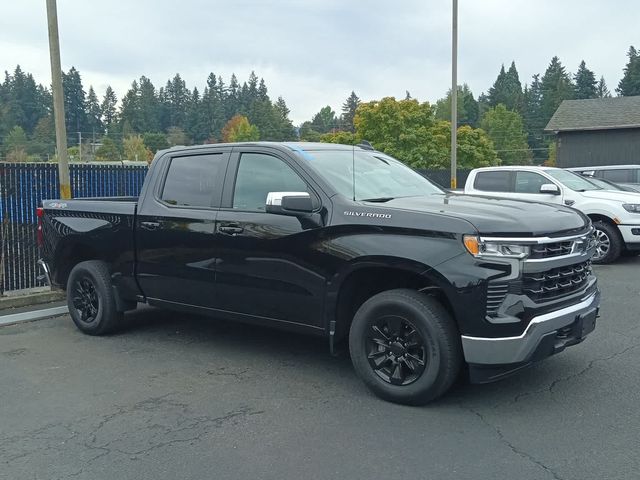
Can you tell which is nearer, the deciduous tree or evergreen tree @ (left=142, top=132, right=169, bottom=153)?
the deciduous tree

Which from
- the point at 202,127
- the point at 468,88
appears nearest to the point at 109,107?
the point at 202,127

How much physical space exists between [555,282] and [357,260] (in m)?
1.39

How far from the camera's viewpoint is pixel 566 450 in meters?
3.69

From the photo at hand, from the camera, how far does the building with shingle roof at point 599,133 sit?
36.3 metres

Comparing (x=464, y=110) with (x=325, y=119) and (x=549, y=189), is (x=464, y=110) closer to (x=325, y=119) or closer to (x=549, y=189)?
(x=325, y=119)

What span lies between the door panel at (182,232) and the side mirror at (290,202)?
0.82 metres

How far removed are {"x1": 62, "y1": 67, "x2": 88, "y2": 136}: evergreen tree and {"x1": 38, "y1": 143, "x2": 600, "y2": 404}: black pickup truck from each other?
10997 centimetres

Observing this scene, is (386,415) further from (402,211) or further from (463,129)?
(463,129)

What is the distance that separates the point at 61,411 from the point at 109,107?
139 metres

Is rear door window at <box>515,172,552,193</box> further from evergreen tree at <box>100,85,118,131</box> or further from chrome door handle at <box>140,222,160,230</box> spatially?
evergreen tree at <box>100,85,118,131</box>

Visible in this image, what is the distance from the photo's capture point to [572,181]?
466 inches

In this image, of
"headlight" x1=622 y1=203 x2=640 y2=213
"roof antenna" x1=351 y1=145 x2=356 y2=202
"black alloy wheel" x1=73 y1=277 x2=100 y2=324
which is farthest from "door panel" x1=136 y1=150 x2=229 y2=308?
"headlight" x1=622 y1=203 x2=640 y2=213

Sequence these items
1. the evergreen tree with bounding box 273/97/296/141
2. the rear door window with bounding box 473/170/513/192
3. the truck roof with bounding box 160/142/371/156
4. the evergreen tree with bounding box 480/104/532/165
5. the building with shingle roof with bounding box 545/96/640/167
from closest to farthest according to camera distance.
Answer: the truck roof with bounding box 160/142/371/156 < the rear door window with bounding box 473/170/513/192 < the building with shingle roof with bounding box 545/96/640/167 < the evergreen tree with bounding box 480/104/532/165 < the evergreen tree with bounding box 273/97/296/141

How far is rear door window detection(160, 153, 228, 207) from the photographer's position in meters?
5.65
